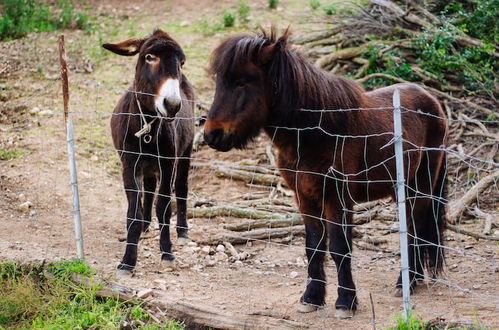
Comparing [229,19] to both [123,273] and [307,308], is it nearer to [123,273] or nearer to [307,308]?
[123,273]

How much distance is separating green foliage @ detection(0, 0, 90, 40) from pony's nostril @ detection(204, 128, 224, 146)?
9.21 meters

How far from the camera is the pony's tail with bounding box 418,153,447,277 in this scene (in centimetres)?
570

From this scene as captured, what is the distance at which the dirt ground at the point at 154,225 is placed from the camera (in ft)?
17.7

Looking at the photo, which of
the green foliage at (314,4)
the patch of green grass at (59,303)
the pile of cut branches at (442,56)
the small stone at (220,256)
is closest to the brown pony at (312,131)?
the patch of green grass at (59,303)

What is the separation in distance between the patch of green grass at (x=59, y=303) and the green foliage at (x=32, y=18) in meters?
7.94

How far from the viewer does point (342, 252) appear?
15.9ft

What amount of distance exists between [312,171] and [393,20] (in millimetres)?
6094

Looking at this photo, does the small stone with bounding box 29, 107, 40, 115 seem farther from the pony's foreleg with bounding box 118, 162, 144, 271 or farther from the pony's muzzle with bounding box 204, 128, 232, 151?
the pony's muzzle with bounding box 204, 128, 232, 151

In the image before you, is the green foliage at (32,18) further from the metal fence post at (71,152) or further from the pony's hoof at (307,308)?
the pony's hoof at (307,308)

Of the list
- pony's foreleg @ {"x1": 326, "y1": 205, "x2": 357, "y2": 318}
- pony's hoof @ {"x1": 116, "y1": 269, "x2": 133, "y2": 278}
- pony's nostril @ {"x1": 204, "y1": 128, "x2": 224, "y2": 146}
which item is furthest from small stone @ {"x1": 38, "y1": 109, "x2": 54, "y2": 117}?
pony's foreleg @ {"x1": 326, "y1": 205, "x2": 357, "y2": 318}

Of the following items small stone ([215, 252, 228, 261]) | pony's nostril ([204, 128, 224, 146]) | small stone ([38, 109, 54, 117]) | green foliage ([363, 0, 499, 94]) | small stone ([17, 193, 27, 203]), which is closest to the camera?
pony's nostril ([204, 128, 224, 146])

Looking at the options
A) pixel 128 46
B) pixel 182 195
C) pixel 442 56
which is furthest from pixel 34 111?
pixel 442 56

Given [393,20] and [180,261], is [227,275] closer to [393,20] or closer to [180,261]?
[180,261]

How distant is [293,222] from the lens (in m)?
7.29
